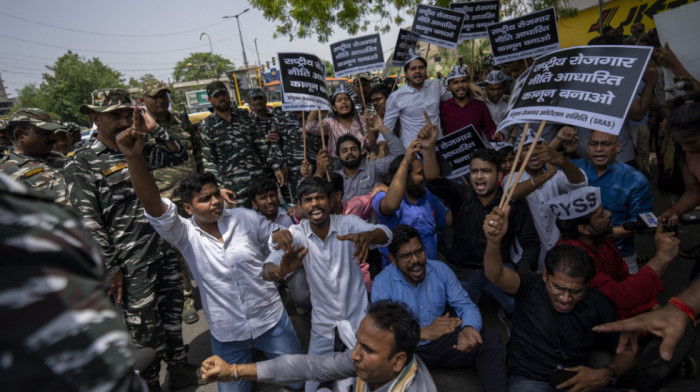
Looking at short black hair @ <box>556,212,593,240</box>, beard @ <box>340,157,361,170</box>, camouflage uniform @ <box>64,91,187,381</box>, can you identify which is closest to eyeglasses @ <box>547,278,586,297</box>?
short black hair @ <box>556,212,593,240</box>

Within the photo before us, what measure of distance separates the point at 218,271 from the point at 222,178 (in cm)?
226

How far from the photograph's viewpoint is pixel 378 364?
2.12 metres

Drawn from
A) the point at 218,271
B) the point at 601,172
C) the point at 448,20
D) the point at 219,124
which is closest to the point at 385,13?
the point at 448,20

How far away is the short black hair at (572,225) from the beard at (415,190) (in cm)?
122

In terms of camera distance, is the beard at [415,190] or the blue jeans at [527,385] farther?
the beard at [415,190]

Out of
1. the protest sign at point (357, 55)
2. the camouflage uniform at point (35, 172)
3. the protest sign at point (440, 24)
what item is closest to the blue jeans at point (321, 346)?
the camouflage uniform at point (35, 172)

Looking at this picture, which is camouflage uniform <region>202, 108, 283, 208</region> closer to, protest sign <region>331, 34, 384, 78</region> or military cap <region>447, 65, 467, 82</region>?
protest sign <region>331, 34, 384, 78</region>

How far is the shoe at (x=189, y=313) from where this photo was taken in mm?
4582

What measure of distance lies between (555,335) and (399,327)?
1.18m

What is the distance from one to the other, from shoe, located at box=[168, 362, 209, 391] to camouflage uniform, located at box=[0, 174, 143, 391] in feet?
10.6

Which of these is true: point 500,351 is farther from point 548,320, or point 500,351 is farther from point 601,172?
point 601,172

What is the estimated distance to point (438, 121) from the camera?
18.1ft

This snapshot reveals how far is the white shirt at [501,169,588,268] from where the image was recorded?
11.8 feet

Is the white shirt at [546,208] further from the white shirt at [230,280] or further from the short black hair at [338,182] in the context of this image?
the white shirt at [230,280]
